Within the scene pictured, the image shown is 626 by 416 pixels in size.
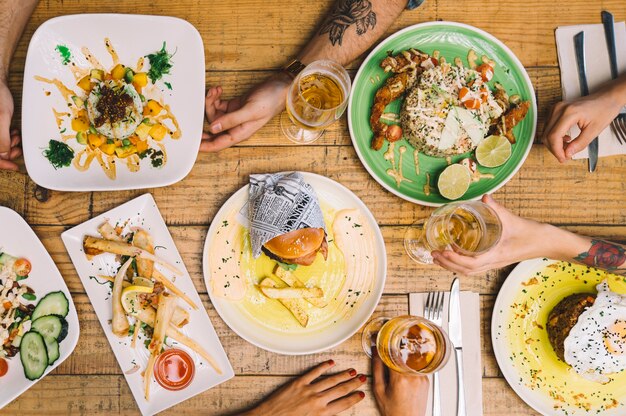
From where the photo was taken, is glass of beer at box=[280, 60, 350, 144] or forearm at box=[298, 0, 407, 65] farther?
forearm at box=[298, 0, 407, 65]

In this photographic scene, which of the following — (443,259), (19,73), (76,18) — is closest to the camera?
(443,259)

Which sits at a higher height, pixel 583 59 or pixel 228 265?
pixel 583 59

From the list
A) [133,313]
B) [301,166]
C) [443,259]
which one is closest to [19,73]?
[133,313]

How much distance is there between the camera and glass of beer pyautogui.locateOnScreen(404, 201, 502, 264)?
1661mm

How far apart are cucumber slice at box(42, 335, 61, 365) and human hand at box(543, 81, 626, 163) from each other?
7.16ft

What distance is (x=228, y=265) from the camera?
1958mm

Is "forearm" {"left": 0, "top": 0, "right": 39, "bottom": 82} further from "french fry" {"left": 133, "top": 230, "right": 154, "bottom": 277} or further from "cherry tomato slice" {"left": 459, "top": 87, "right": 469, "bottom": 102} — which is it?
"cherry tomato slice" {"left": 459, "top": 87, "right": 469, "bottom": 102}

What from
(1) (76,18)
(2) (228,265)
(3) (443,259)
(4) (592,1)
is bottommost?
(2) (228,265)

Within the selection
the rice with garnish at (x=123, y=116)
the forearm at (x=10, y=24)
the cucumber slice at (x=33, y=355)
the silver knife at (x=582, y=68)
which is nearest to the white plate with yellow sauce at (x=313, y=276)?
the rice with garnish at (x=123, y=116)

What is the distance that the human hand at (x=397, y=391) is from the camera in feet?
6.27

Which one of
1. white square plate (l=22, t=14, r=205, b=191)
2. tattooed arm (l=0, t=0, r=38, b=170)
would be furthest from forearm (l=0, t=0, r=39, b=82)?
white square plate (l=22, t=14, r=205, b=191)

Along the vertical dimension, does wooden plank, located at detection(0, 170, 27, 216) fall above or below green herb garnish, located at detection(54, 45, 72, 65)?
below

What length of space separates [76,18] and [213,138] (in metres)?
0.71

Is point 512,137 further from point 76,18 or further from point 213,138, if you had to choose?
point 76,18
